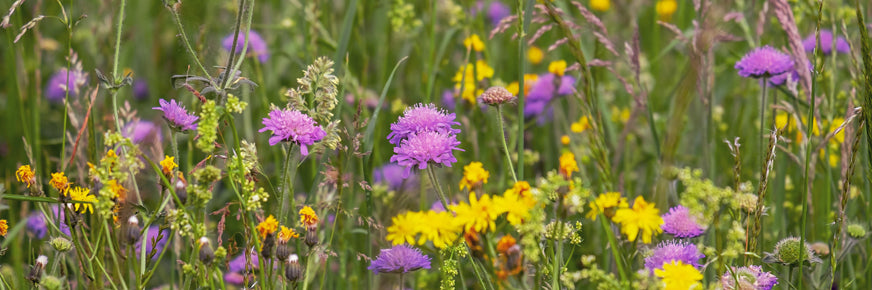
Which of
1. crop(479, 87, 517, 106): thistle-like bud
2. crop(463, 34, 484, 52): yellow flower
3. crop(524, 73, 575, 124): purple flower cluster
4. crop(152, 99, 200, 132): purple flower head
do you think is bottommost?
crop(152, 99, 200, 132): purple flower head

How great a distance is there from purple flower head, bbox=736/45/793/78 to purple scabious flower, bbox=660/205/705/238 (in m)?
0.47

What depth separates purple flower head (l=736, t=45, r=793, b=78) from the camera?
179 centimetres

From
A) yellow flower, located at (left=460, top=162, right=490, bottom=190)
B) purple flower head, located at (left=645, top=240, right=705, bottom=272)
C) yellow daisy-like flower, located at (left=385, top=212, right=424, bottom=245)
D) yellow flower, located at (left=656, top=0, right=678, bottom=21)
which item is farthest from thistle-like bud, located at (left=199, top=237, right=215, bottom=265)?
yellow flower, located at (left=656, top=0, right=678, bottom=21)

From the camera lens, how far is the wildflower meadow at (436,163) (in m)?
1.21

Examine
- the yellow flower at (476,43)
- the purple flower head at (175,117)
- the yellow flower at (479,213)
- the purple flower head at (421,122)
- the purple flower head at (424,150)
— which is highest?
the yellow flower at (476,43)

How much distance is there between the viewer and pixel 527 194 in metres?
1.18

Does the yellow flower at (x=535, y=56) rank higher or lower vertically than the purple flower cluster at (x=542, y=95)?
higher

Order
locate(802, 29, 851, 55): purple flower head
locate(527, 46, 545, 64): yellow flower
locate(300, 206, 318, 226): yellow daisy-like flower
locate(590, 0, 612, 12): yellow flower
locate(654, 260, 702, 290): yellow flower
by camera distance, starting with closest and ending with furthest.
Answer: locate(654, 260, 702, 290): yellow flower → locate(300, 206, 318, 226): yellow daisy-like flower → locate(802, 29, 851, 55): purple flower head → locate(527, 46, 545, 64): yellow flower → locate(590, 0, 612, 12): yellow flower

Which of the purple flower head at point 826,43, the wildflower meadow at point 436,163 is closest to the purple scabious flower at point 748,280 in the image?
the wildflower meadow at point 436,163

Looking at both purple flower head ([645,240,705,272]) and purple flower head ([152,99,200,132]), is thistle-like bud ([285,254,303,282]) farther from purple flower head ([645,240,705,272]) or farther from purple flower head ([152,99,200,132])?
purple flower head ([645,240,705,272])

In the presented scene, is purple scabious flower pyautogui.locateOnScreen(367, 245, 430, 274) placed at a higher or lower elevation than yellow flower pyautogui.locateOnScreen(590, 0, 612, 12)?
lower

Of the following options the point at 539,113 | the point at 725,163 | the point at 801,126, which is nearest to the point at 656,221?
the point at 801,126

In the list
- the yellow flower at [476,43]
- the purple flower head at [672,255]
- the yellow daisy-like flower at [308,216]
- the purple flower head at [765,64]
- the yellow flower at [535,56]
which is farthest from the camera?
the yellow flower at [535,56]

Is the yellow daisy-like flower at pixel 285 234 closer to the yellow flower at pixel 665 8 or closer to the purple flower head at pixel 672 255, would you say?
the purple flower head at pixel 672 255
